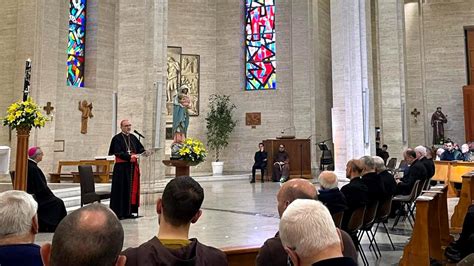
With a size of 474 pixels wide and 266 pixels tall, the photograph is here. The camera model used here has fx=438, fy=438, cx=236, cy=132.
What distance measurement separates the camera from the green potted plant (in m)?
18.4

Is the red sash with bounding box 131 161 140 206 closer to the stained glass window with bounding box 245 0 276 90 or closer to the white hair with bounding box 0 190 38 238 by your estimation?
the white hair with bounding box 0 190 38 238

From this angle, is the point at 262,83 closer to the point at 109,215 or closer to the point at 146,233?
the point at 146,233

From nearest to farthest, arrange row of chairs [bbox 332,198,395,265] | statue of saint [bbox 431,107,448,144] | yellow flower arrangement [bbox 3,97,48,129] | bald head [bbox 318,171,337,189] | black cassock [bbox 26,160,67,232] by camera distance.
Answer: bald head [bbox 318,171,337,189] < row of chairs [bbox 332,198,395,265] < yellow flower arrangement [bbox 3,97,48,129] < black cassock [bbox 26,160,67,232] < statue of saint [bbox 431,107,448,144]

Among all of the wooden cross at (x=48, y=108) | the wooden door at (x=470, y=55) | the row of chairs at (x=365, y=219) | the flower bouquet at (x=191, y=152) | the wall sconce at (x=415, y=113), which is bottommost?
the row of chairs at (x=365, y=219)

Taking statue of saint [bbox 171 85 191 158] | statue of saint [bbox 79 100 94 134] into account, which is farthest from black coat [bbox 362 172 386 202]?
statue of saint [bbox 79 100 94 134]

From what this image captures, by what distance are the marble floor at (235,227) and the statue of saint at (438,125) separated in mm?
11147

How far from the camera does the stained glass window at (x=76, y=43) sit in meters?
16.6

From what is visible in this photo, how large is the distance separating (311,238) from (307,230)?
34mm

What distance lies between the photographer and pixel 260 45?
64.4ft

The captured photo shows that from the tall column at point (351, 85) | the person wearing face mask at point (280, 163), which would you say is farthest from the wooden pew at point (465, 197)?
the person wearing face mask at point (280, 163)

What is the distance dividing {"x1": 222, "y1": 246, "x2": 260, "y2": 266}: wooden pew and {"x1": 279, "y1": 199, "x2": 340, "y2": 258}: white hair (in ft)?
3.13

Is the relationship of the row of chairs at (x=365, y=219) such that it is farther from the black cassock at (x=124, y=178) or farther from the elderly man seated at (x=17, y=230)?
the black cassock at (x=124, y=178)

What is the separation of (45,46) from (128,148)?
26.4 ft

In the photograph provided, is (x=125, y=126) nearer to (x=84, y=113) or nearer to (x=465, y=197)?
(x=465, y=197)
